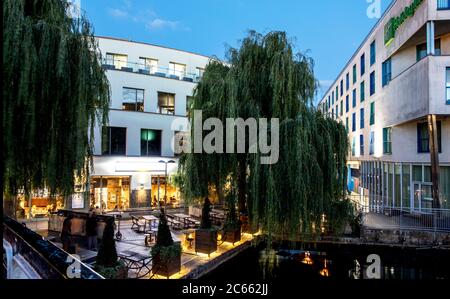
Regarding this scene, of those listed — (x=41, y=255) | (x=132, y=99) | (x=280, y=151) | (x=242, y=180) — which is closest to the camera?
(x=41, y=255)

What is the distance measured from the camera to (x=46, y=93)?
6098 mm

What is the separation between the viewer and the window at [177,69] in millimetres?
21547

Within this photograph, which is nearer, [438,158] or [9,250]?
[9,250]

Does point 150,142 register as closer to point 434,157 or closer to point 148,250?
point 148,250

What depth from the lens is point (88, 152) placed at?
7.52 meters

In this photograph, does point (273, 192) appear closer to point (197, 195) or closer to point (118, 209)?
point (197, 195)

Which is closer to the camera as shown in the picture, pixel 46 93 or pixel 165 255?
pixel 46 93

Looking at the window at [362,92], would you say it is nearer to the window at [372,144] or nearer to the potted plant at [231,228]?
the window at [372,144]

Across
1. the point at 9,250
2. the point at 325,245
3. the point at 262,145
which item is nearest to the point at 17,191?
the point at 9,250

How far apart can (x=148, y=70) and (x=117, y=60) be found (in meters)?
2.05

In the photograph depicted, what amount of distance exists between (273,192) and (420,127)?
1248cm

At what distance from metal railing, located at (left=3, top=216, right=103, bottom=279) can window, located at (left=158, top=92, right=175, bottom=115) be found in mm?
13780

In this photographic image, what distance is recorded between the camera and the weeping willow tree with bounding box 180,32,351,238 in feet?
30.3

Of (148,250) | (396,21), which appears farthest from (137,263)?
(396,21)
